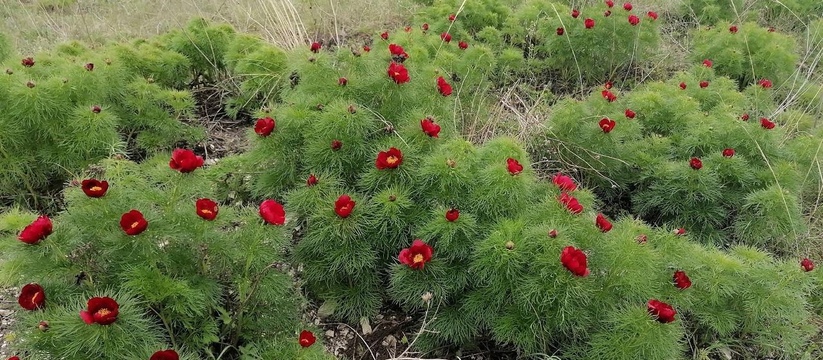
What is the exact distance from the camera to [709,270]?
2.21 meters

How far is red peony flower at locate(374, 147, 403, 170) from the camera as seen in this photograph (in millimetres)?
2154

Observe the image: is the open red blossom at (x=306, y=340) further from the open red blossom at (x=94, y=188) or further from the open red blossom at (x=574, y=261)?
the open red blossom at (x=574, y=261)

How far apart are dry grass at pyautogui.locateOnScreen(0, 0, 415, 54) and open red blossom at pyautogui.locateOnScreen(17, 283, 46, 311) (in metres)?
2.90

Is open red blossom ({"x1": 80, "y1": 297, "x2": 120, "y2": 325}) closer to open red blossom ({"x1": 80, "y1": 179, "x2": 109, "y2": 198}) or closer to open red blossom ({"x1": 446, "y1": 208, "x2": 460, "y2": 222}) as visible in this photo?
open red blossom ({"x1": 80, "y1": 179, "x2": 109, "y2": 198})

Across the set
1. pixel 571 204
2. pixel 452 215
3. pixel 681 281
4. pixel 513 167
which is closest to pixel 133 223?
pixel 452 215

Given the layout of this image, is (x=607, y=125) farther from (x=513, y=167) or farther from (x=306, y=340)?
(x=306, y=340)

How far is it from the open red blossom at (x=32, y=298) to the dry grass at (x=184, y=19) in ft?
9.52

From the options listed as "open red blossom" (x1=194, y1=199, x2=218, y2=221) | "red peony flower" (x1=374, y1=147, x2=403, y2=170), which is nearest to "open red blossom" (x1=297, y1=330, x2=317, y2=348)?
"open red blossom" (x1=194, y1=199, x2=218, y2=221)

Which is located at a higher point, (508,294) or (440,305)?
(508,294)

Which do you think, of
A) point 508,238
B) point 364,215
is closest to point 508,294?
point 508,238

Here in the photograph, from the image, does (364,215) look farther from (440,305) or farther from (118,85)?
(118,85)

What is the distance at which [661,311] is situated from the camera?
1774 millimetres

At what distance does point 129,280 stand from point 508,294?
4.19ft

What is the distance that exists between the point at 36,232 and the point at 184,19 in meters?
4.51
